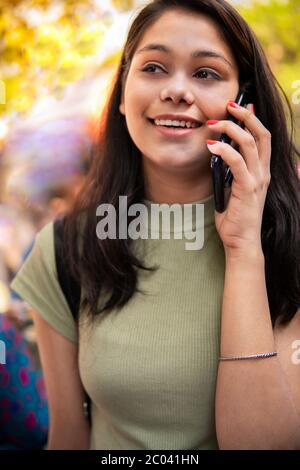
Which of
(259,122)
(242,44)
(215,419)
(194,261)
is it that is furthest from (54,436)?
(242,44)

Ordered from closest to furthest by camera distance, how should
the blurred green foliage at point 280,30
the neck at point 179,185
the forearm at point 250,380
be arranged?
the forearm at point 250,380 < the neck at point 179,185 < the blurred green foliage at point 280,30

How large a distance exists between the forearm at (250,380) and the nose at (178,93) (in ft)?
1.30

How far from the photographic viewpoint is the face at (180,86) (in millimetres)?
1336

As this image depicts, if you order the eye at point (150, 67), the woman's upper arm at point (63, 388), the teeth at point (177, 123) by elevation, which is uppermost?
the eye at point (150, 67)

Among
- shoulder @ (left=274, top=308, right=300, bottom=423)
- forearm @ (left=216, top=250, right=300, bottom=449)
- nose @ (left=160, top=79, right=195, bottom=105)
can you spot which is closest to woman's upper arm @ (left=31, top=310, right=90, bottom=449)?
forearm @ (left=216, top=250, right=300, bottom=449)

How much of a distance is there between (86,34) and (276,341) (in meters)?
1.83

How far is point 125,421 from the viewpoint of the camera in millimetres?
1393

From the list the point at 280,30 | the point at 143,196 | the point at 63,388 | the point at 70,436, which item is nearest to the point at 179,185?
the point at 143,196

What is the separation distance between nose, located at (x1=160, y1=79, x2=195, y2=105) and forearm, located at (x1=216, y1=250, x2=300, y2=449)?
0.40 m

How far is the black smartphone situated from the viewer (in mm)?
1323

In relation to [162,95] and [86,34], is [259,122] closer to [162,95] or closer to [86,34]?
[162,95]

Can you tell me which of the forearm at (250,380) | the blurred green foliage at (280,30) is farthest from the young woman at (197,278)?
the blurred green foliage at (280,30)

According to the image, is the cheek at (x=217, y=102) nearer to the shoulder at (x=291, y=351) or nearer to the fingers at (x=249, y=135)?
the fingers at (x=249, y=135)

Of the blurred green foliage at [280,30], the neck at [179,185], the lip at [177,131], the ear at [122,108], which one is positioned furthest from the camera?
the blurred green foliage at [280,30]
